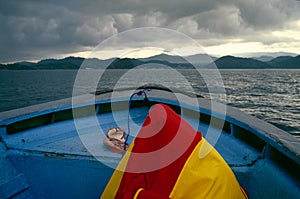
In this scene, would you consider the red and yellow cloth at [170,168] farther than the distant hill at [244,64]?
No

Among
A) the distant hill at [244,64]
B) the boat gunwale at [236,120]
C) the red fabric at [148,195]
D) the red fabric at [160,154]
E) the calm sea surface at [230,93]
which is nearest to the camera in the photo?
the red fabric at [148,195]

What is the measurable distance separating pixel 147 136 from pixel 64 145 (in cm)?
Answer: 168

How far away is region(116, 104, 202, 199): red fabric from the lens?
1.29 meters

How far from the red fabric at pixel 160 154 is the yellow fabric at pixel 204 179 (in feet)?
0.12

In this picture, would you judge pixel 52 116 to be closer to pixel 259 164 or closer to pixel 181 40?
pixel 181 40

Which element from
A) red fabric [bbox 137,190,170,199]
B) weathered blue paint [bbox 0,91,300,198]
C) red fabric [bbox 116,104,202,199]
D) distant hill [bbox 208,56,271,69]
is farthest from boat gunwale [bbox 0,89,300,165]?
distant hill [bbox 208,56,271,69]

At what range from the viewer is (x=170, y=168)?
1300mm

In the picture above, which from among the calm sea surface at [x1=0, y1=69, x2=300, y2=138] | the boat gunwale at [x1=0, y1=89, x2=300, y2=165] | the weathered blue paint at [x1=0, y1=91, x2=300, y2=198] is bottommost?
the calm sea surface at [x1=0, y1=69, x2=300, y2=138]

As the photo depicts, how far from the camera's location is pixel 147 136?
1.44 meters

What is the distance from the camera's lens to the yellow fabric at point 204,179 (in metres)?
1.23

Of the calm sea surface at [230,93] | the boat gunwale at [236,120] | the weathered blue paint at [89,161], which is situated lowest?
the calm sea surface at [230,93]

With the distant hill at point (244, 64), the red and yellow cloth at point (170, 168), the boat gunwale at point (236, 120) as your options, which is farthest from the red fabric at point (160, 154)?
the distant hill at point (244, 64)

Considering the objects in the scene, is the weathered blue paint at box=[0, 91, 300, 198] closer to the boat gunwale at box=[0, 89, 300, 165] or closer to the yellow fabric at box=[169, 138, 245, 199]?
the boat gunwale at box=[0, 89, 300, 165]

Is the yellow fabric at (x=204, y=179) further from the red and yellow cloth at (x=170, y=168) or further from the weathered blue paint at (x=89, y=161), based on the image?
the weathered blue paint at (x=89, y=161)
